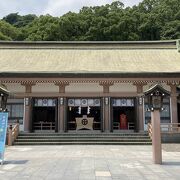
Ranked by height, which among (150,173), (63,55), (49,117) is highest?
(63,55)

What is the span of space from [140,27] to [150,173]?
4303 centimetres

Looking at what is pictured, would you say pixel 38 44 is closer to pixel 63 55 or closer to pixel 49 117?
pixel 63 55

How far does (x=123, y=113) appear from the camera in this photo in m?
23.8

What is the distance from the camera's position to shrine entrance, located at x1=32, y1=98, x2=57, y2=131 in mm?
21750

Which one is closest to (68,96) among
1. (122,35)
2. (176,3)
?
(122,35)

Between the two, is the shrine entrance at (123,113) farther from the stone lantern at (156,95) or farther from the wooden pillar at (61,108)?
the stone lantern at (156,95)

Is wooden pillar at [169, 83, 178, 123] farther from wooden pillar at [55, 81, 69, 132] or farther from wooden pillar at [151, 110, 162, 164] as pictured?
wooden pillar at [151, 110, 162, 164]

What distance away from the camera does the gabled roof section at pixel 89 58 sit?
21000mm

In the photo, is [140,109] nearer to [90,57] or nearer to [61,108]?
[61,108]

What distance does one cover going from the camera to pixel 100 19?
1951 inches

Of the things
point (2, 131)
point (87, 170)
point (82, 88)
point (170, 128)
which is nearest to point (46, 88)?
point (82, 88)

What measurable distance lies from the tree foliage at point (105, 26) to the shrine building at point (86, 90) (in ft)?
80.6

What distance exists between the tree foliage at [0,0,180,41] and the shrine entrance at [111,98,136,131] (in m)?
25.3

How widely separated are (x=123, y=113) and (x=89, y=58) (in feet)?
17.7
